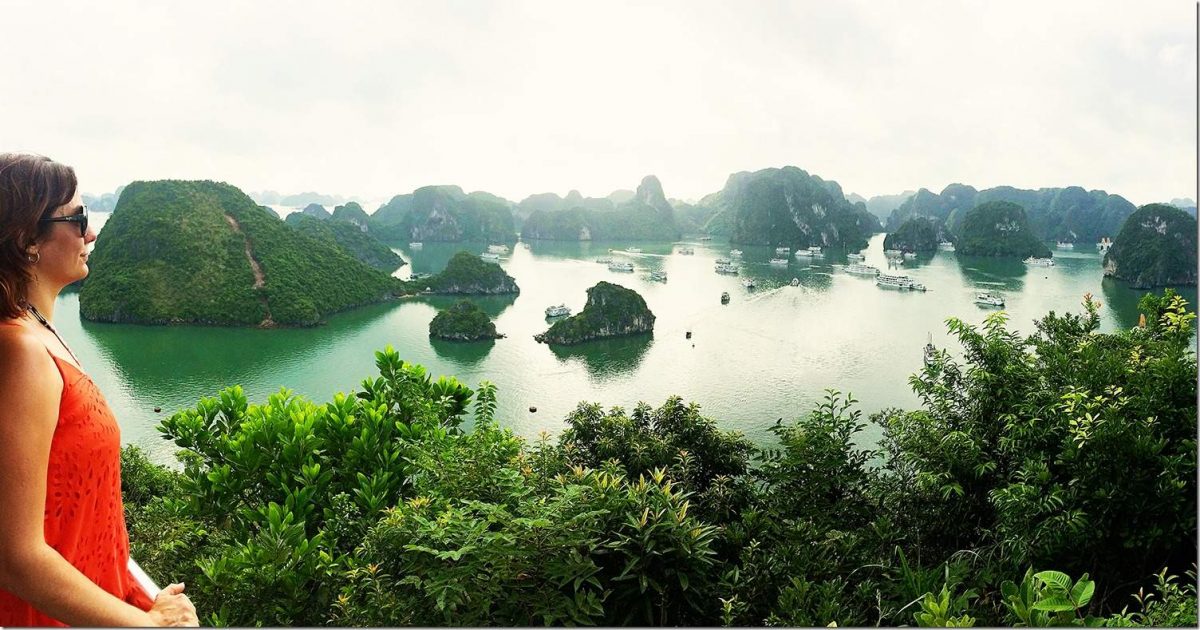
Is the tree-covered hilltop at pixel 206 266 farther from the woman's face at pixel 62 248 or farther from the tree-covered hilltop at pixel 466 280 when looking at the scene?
the woman's face at pixel 62 248

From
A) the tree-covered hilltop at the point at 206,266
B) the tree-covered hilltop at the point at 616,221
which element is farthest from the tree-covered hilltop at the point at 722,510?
the tree-covered hilltop at the point at 616,221

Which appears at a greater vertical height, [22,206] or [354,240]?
[354,240]

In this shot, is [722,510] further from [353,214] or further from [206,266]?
[353,214]

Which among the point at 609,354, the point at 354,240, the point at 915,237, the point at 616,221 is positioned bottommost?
the point at 609,354

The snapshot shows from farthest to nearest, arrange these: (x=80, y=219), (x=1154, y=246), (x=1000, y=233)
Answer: (x=1000, y=233) → (x=1154, y=246) → (x=80, y=219)

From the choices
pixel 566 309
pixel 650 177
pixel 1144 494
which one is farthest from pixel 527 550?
pixel 650 177

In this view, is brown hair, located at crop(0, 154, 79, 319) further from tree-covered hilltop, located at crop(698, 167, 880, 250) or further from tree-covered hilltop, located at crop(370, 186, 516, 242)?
tree-covered hilltop, located at crop(370, 186, 516, 242)

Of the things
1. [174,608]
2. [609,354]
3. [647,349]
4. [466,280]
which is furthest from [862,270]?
[174,608]

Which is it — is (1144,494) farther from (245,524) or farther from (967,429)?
(245,524)

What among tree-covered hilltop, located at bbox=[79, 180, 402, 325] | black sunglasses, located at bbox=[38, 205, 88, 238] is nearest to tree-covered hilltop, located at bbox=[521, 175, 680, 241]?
tree-covered hilltop, located at bbox=[79, 180, 402, 325]

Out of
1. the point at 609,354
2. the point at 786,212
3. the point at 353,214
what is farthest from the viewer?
the point at 786,212
